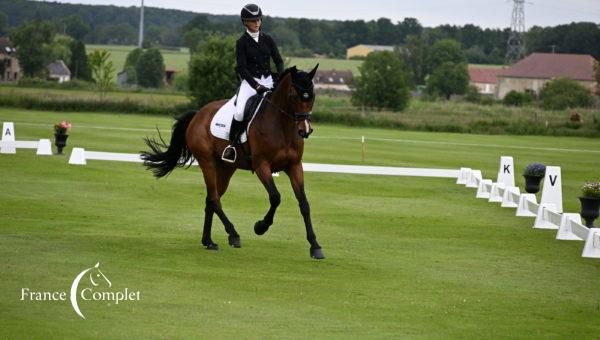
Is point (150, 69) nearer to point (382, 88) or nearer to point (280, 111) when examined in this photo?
point (382, 88)

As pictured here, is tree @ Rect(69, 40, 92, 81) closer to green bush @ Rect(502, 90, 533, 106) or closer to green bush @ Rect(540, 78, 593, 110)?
green bush @ Rect(502, 90, 533, 106)

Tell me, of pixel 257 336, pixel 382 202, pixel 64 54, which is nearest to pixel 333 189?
pixel 382 202

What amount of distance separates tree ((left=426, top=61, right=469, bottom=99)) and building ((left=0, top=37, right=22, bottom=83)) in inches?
2593

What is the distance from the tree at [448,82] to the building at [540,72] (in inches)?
238

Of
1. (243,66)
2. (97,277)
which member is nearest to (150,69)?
(243,66)

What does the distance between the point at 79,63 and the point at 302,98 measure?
165719 millimetres

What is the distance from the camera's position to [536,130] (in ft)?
229

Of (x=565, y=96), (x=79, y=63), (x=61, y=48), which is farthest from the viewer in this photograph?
(x=79, y=63)

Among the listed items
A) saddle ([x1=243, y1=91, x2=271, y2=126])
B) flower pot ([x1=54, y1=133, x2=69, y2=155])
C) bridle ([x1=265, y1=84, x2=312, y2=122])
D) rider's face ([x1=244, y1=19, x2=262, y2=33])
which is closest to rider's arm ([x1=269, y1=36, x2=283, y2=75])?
rider's face ([x1=244, y1=19, x2=262, y2=33])

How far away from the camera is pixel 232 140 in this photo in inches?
648

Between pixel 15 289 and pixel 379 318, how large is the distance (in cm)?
407

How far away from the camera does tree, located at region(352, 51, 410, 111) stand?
376 feet

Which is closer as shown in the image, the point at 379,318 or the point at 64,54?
the point at 379,318

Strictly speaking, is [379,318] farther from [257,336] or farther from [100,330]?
[100,330]
